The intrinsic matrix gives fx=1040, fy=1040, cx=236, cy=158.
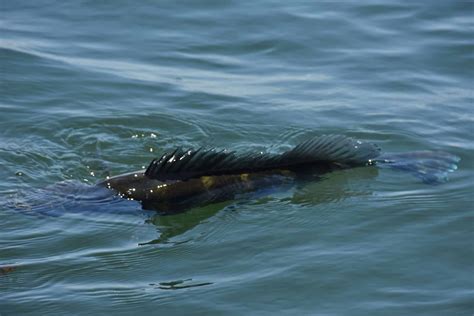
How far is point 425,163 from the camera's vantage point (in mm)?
8094

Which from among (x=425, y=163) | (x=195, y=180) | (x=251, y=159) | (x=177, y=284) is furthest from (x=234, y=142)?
(x=177, y=284)

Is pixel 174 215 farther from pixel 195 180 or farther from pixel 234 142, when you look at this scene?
pixel 234 142

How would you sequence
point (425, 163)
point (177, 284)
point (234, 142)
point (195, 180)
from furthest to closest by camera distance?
point (234, 142), point (425, 163), point (195, 180), point (177, 284)

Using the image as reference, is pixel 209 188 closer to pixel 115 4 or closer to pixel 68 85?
pixel 68 85

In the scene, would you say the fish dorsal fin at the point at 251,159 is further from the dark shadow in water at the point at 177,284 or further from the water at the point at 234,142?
the dark shadow in water at the point at 177,284

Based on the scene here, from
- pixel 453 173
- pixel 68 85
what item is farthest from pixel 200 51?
pixel 453 173

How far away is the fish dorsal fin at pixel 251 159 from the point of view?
7352mm

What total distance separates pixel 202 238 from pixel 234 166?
649 mm

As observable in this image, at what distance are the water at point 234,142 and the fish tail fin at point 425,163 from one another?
0.08 metres

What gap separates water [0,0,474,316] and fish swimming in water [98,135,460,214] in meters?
0.10

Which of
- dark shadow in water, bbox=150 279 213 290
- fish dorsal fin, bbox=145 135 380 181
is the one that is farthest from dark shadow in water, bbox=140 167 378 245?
dark shadow in water, bbox=150 279 213 290

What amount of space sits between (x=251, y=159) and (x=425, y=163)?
1501 mm

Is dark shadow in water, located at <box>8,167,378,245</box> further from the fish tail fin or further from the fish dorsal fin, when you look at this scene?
the fish tail fin

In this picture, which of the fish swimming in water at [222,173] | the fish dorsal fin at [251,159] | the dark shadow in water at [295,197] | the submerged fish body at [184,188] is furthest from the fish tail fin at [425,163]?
the submerged fish body at [184,188]
